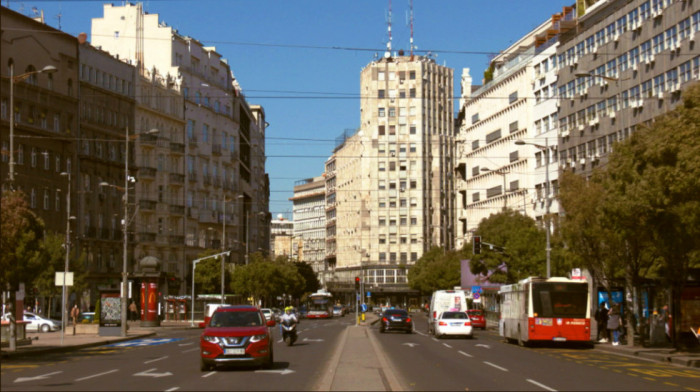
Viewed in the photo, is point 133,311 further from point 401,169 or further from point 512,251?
point 401,169

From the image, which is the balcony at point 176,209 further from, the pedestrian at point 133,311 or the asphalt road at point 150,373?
the asphalt road at point 150,373

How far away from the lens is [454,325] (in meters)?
50.8

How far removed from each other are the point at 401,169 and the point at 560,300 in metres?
125

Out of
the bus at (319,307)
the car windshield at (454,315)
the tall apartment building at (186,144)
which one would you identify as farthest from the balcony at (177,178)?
the car windshield at (454,315)

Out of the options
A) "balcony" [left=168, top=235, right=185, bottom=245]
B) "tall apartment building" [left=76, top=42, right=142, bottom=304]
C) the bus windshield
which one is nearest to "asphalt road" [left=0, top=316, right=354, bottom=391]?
the bus windshield

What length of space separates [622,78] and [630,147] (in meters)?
32.4

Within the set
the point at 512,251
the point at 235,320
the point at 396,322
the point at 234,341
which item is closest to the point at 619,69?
the point at 512,251

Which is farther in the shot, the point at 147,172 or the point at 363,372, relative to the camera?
the point at 147,172

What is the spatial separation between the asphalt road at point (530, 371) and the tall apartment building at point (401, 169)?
421ft

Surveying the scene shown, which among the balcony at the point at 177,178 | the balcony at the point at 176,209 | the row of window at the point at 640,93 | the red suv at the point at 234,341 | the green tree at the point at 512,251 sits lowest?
the red suv at the point at 234,341

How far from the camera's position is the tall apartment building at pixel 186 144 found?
104 metres

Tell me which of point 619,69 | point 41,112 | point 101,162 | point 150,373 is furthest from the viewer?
point 101,162

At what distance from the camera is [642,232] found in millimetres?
35844

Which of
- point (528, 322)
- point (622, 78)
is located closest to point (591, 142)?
point (622, 78)
